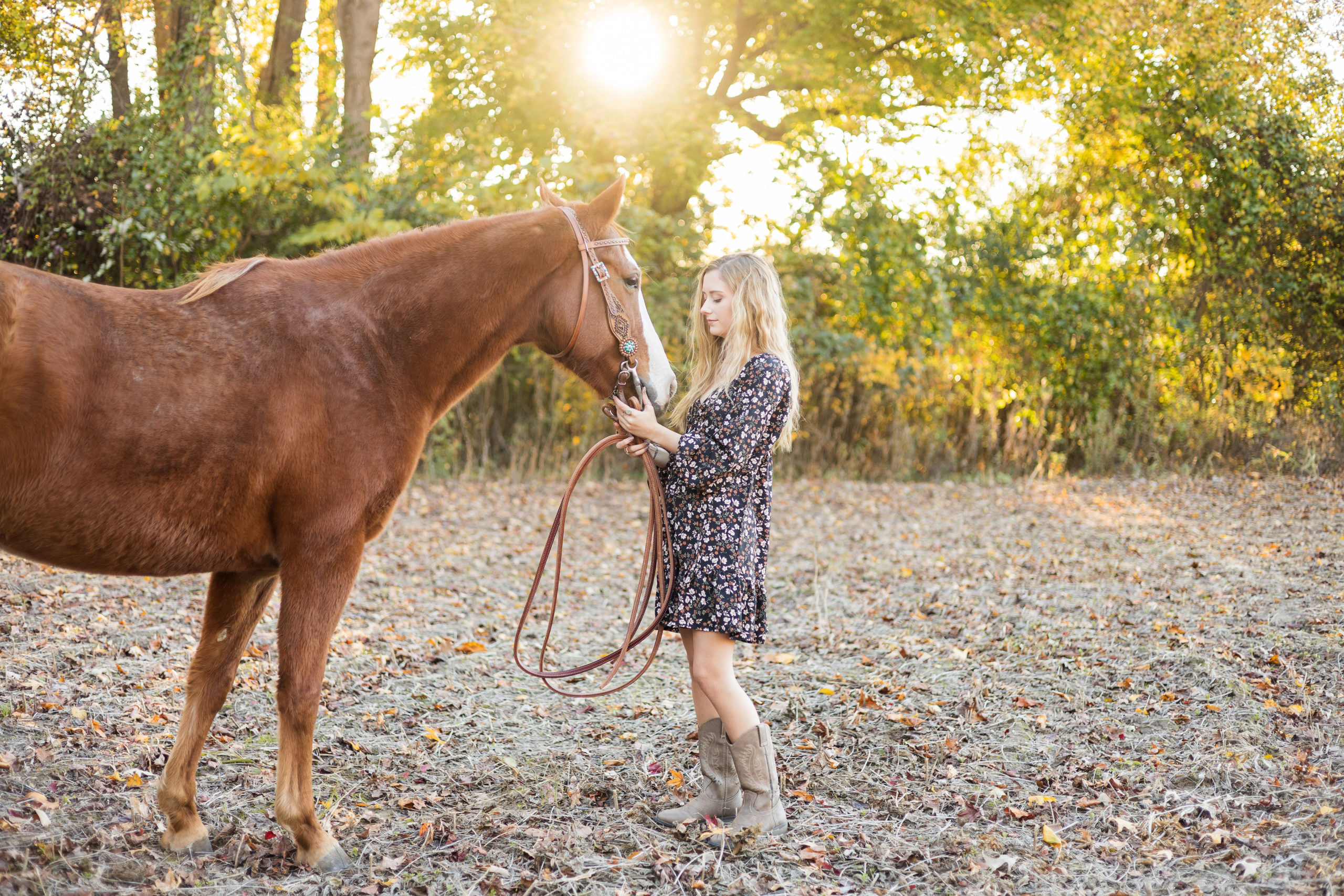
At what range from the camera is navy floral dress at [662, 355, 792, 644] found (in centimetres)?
308

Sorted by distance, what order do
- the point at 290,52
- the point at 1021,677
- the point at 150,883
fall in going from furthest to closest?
1. the point at 290,52
2. the point at 1021,677
3. the point at 150,883

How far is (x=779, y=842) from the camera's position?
3133 mm

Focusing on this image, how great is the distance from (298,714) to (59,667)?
7.29 feet

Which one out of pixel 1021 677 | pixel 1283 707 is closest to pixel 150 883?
pixel 1021 677

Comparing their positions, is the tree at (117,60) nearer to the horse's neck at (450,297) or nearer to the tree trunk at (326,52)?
the tree trunk at (326,52)

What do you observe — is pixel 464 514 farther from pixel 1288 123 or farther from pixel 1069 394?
pixel 1288 123

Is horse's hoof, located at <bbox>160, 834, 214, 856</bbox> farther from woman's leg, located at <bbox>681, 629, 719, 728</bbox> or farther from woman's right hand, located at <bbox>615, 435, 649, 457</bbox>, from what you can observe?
woman's right hand, located at <bbox>615, 435, 649, 457</bbox>

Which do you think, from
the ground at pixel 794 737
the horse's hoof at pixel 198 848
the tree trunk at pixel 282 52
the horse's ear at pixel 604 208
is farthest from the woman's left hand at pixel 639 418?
the tree trunk at pixel 282 52

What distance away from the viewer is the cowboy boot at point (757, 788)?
10.3ft

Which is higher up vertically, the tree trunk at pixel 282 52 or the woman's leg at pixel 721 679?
the tree trunk at pixel 282 52

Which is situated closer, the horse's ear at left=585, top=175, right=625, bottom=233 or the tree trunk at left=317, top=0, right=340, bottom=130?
the horse's ear at left=585, top=175, right=625, bottom=233

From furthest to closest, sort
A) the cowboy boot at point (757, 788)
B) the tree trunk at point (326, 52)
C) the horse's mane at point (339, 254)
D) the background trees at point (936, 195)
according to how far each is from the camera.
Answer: the tree trunk at point (326, 52), the background trees at point (936, 195), the cowboy boot at point (757, 788), the horse's mane at point (339, 254)

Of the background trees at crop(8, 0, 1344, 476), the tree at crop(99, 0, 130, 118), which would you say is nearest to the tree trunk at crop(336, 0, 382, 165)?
the background trees at crop(8, 0, 1344, 476)

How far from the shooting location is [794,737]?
13.2 feet
